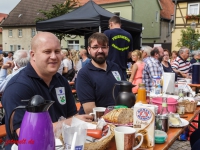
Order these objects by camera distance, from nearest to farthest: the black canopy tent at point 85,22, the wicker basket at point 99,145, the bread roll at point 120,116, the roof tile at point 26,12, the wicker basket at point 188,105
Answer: the wicker basket at point 99,145 → the bread roll at point 120,116 → the wicker basket at point 188,105 → the black canopy tent at point 85,22 → the roof tile at point 26,12

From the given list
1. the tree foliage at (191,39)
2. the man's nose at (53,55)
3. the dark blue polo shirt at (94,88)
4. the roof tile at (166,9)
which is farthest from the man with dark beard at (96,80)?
the roof tile at (166,9)

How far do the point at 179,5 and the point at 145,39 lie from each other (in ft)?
18.8

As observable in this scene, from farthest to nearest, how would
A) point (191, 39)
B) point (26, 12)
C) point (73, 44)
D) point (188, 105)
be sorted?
point (26, 12) < point (73, 44) < point (191, 39) < point (188, 105)

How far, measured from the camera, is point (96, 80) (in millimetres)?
2652

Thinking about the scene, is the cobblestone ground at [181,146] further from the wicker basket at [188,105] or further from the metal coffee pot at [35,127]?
the metal coffee pot at [35,127]

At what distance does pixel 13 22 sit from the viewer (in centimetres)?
3259

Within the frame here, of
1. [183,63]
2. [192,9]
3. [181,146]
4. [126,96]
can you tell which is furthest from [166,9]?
[126,96]

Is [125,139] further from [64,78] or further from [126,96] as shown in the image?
[64,78]

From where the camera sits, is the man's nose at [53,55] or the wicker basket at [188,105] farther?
the wicker basket at [188,105]

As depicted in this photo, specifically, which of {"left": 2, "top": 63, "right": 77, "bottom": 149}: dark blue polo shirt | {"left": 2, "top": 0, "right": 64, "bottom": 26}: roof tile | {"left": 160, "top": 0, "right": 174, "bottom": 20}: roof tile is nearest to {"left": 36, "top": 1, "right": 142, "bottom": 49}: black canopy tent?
{"left": 2, "top": 63, "right": 77, "bottom": 149}: dark blue polo shirt

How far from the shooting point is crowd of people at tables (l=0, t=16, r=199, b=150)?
66.2 inches

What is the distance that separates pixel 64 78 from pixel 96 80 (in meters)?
0.53

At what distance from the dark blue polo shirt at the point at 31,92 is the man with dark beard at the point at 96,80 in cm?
38

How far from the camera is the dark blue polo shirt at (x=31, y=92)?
5.20 ft
